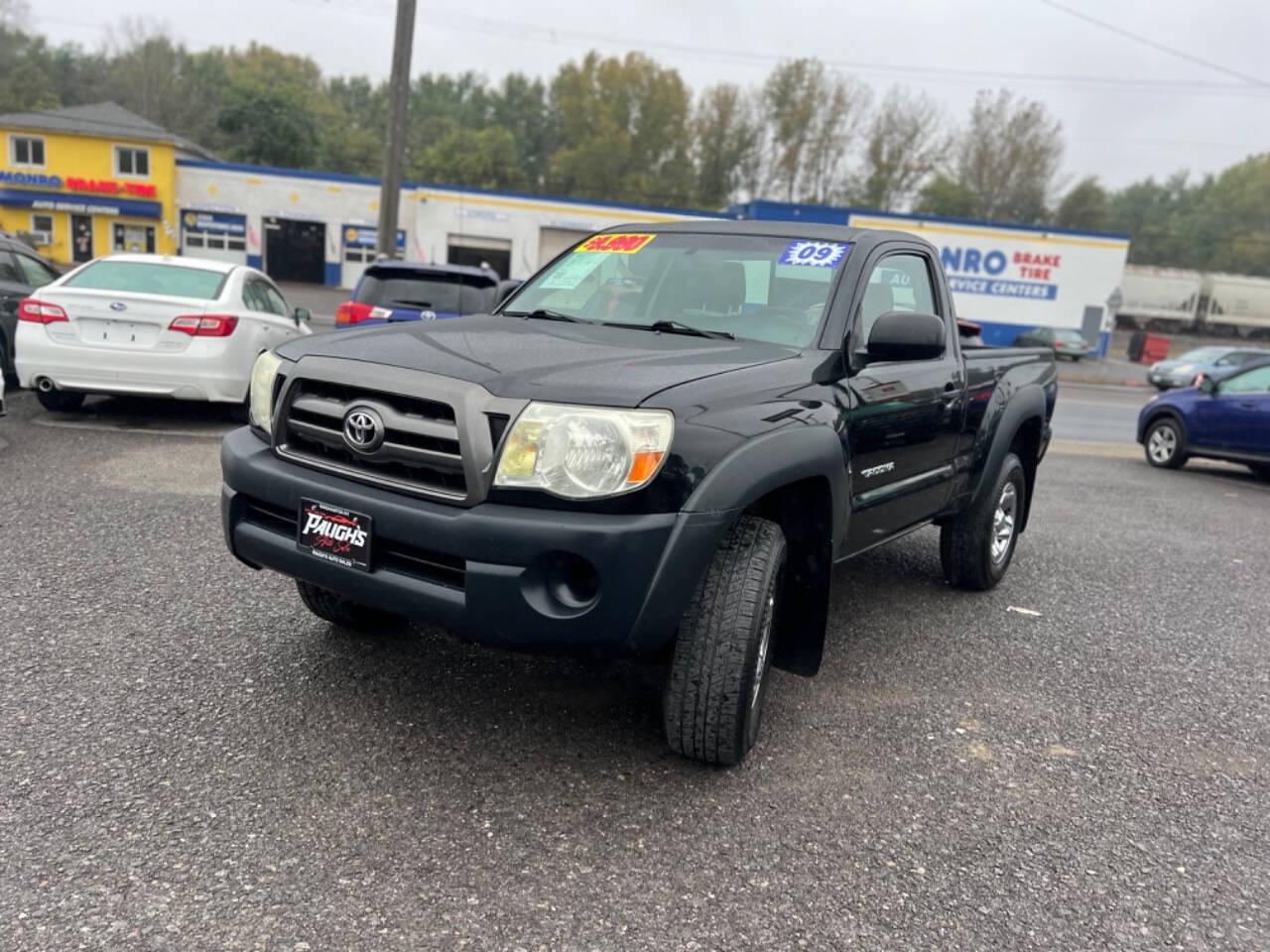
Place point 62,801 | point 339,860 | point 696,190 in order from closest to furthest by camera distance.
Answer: point 339,860
point 62,801
point 696,190

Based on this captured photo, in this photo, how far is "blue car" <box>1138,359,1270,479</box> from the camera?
10.8 metres

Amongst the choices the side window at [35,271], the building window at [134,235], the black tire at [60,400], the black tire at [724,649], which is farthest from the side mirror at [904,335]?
the building window at [134,235]

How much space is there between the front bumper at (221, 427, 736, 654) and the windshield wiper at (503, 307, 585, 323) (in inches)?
54.3

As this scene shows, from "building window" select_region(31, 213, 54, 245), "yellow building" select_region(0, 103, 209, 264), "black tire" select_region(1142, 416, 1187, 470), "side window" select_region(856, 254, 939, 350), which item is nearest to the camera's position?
"side window" select_region(856, 254, 939, 350)

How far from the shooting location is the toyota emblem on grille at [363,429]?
2.83 m

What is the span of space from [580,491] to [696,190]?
7334cm

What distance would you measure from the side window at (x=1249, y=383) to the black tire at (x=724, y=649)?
1040cm

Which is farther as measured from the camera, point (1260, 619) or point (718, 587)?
point (1260, 619)

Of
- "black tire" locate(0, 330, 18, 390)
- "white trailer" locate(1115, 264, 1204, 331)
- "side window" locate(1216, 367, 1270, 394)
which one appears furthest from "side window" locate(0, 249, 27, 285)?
"white trailer" locate(1115, 264, 1204, 331)

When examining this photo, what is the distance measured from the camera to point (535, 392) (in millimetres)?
2699

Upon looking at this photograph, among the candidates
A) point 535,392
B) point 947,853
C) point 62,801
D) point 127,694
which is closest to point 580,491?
point 535,392

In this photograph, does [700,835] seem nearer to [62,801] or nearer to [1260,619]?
[62,801]

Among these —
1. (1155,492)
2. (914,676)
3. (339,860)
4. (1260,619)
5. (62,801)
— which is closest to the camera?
(339,860)

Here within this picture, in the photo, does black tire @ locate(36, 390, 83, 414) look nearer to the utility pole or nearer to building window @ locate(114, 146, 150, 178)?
the utility pole
